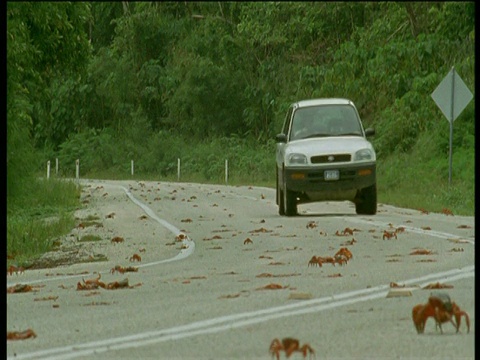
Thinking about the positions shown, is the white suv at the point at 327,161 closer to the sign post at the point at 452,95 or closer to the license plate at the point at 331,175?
the license plate at the point at 331,175

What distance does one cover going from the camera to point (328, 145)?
24781 millimetres

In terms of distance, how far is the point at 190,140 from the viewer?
234ft

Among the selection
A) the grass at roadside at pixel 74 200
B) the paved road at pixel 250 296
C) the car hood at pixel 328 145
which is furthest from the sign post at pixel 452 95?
the paved road at pixel 250 296

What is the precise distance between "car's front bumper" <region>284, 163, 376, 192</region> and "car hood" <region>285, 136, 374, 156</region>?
0.27 metres

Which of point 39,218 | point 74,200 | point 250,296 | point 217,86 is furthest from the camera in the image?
point 217,86

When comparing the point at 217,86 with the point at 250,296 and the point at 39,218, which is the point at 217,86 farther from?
the point at 250,296

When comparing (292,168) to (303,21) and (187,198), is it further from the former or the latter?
(187,198)

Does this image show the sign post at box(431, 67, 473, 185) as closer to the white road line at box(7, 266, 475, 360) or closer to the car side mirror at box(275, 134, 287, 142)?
the car side mirror at box(275, 134, 287, 142)

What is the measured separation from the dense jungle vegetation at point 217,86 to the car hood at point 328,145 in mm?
2181

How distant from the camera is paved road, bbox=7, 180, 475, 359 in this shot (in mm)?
7945

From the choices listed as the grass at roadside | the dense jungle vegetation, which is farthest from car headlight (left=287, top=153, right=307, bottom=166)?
the grass at roadside

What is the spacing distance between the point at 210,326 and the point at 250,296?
195 cm

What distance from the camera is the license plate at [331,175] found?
24.5 metres

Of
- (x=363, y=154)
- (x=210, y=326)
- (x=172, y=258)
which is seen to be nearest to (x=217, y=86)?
(x=363, y=154)
